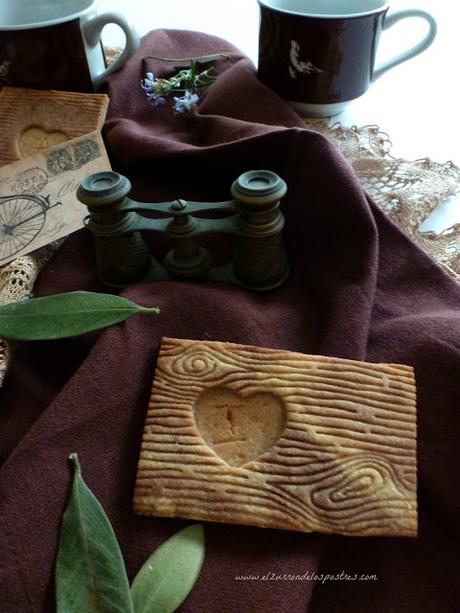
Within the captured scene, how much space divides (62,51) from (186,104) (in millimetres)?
147

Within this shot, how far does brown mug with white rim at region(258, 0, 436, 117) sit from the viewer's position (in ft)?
1.98

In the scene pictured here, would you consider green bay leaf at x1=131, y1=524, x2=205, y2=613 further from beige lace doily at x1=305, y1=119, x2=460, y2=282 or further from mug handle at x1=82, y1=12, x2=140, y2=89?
mug handle at x1=82, y1=12, x2=140, y2=89

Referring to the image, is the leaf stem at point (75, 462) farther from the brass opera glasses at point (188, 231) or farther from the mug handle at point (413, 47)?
the mug handle at point (413, 47)

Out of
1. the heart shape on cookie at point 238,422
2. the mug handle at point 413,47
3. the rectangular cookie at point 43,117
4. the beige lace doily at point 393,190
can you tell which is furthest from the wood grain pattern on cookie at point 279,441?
the mug handle at point 413,47

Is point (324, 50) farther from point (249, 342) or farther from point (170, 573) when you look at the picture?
point (170, 573)

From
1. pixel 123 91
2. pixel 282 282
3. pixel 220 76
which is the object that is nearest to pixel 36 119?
pixel 123 91

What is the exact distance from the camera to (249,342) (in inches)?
18.8

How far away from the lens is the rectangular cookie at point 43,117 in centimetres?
63

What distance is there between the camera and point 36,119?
2.09 feet

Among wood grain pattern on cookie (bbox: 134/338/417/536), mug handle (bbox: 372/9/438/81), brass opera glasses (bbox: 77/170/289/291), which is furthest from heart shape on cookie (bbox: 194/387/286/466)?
mug handle (bbox: 372/9/438/81)

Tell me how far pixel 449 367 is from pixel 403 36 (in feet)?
2.07

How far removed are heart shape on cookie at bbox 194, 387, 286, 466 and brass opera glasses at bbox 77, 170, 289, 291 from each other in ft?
0.42

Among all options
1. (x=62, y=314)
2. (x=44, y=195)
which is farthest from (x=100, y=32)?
(x=62, y=314)

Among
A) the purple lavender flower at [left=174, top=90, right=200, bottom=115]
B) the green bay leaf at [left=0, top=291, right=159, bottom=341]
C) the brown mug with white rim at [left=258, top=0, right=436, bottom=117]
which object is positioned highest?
the brown mug with white rim at [left=258, top=0, right=436, bottom=117]
